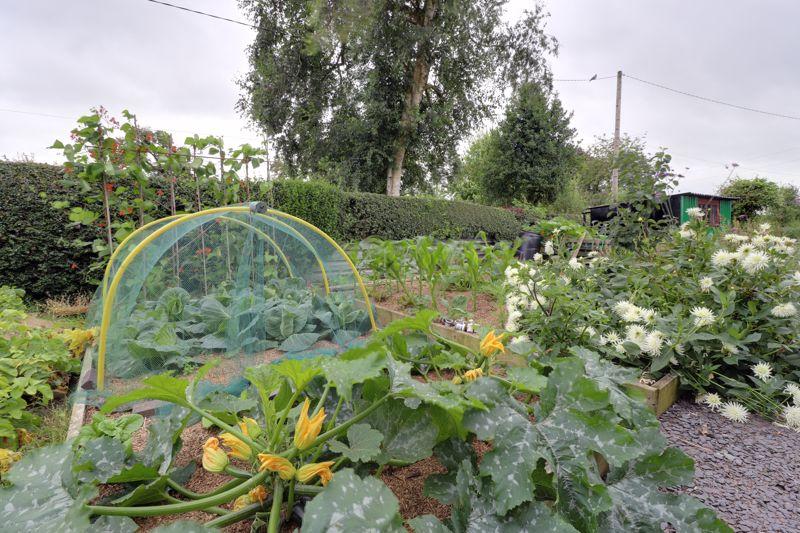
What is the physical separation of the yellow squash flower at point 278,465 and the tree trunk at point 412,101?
1093cm

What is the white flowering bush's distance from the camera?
174 cm

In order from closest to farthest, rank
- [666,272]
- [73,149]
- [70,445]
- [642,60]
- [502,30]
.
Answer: [70,445] → [666,272] → [73,149] → [502,30] → [642,60]

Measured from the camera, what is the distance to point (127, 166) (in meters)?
3.49

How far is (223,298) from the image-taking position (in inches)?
92.4

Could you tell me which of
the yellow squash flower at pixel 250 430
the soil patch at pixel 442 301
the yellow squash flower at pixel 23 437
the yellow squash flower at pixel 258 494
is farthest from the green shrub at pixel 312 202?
the yellow squash flower at pixel 258 494

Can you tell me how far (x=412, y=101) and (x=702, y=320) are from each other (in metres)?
10.7

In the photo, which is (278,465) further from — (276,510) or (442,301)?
(442,301)

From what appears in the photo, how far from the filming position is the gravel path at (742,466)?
1192 millimetres

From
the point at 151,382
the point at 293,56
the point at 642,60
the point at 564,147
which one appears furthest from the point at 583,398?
the point at 642,60

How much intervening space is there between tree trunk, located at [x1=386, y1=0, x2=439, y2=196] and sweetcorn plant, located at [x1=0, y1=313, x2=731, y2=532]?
1077 cm

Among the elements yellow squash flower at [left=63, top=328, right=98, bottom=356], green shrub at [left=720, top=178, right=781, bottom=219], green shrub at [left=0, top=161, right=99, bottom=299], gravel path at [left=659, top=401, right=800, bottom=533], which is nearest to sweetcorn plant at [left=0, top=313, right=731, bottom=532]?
gravel path at [left=659, top=401, right=800, bottom=533]

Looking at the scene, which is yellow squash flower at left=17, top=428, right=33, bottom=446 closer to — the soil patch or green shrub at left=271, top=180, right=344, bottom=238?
the soil patch

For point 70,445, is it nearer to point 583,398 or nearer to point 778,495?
point 583,398

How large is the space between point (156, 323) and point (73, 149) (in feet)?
7.17
